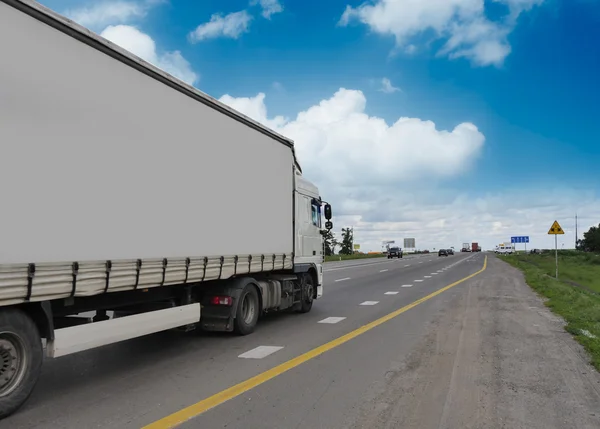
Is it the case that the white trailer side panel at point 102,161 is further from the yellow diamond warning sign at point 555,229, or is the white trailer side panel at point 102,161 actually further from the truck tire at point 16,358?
the yellow diamond warning sign at point 555,229

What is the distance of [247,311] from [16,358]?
15.4 feet

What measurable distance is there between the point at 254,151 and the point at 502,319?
6546 millimetres

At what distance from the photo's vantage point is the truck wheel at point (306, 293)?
11797 millimetres

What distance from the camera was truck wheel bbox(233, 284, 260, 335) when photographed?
28.7ft

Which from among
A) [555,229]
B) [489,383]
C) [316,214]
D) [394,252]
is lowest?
[489,383]

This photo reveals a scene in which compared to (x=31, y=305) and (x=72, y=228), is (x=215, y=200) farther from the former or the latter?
(x=31, y=305)

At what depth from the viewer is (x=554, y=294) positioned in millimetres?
16984

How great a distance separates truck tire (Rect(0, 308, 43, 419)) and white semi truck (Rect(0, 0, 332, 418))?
0.4 inches

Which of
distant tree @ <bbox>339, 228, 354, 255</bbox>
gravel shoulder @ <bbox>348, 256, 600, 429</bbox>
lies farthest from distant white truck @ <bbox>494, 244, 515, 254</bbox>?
gravel shoulder @ <bbox>348, 256, 600, 429</bbox>

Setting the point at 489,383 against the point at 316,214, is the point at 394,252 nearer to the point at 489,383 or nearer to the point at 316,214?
the point at 316,214

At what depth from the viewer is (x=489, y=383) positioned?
5.95 meters

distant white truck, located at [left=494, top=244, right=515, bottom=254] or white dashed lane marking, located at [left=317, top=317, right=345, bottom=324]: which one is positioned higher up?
distant white truck, located at [left=494, top=244, right=515, bottom=254]

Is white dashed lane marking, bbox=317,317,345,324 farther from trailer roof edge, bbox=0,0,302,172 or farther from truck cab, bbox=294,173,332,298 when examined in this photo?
trailer roof edge, bbox=0,0,302,172

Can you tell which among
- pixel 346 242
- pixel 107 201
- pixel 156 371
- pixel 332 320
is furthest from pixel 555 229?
pixel 346 242
